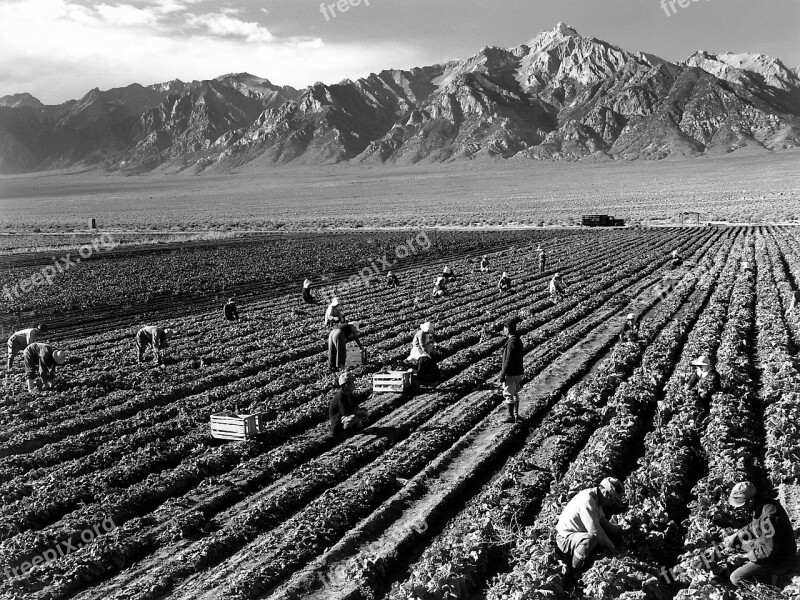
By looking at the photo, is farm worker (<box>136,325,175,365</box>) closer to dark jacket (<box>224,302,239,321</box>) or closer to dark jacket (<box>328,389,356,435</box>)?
dark jacket (<box>224,302,239,321</box>)

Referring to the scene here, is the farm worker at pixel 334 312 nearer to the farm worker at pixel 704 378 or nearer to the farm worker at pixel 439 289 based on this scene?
the farm worker at pixel 439 289

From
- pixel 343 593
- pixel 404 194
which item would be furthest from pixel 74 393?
pixel 404 194

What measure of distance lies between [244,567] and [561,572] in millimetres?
3897

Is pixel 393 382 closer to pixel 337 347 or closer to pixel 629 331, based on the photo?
pixel 337 347

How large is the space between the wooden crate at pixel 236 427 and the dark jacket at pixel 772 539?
8.33 m

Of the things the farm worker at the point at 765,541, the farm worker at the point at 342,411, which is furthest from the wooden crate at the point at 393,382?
the farm worker at the point at 765,541

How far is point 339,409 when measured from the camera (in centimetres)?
1330

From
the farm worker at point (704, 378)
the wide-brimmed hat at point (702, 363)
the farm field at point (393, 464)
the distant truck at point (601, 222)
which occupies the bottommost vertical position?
the farm field at point (393, 464)

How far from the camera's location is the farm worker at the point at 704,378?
14.3m

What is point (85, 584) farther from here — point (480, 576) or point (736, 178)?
point (736, 178)

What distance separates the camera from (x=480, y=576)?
27.7 ft

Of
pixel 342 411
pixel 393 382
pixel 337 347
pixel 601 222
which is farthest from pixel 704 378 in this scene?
pixel 601 222

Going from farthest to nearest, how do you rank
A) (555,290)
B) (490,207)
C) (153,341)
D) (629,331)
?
1. (490,207)
2. (555,290)
3. (629,331)
4. (153,341)

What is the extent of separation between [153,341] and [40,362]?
3.17m
